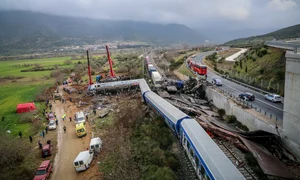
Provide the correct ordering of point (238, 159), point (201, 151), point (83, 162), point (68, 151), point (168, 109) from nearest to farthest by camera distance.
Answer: point (201, 151) → point (238, 159) → point (83, 162) → point (168, 109) → point (68, 151)

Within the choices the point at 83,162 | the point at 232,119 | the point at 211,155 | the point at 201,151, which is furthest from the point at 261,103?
the point at 83,162

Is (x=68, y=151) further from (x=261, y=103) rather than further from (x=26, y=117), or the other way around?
(x=261, y=103)

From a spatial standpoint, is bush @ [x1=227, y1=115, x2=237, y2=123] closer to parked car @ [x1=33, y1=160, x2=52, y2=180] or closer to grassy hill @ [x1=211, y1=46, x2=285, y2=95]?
grassy hill @ [x1=211, y1=46, x2=285, y2=95]

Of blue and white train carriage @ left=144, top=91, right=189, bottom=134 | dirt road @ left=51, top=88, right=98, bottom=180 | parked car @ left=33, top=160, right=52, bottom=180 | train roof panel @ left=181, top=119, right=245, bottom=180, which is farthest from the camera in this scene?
blue and white train carriage @ left=144, top=91, right=189, bottom=134

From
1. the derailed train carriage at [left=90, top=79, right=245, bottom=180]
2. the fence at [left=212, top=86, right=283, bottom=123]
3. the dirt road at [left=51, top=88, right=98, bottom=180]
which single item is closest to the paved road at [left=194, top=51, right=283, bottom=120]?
the fence at [left=212, top=86, right=283, bottom=123]

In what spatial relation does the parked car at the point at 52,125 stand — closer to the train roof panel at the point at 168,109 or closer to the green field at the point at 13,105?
the green field at the point at 13,105

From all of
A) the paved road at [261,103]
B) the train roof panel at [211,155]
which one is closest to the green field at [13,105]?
the train roof panel at [211,155]

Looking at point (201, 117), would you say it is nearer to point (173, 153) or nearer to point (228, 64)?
point (173, 153)
